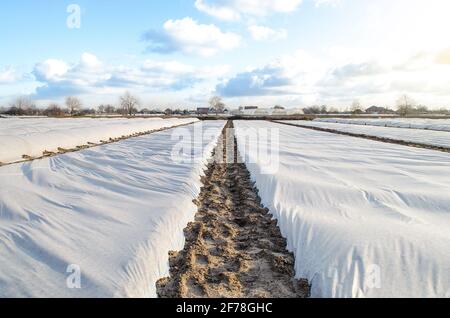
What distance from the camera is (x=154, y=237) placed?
3783 mm

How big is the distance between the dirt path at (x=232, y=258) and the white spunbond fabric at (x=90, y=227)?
8.1 inches

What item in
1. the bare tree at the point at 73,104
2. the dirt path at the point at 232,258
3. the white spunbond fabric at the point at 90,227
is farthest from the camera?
the bare tree at the point at 73,104

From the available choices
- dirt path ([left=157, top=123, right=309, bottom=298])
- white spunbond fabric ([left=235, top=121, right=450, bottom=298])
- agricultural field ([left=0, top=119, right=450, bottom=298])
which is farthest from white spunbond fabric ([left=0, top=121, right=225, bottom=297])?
white spunbond fabric ([left=235, top=121, right=450, bottom=298])

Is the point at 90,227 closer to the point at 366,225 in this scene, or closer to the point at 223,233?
the point at 223,233

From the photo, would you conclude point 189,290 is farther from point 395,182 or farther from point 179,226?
point 395,182

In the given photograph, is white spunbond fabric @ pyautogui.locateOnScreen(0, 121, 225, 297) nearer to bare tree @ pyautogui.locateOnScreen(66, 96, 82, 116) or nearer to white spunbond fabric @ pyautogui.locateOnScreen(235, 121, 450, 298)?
white spunbond fabric @ pyautogui.locateOnScreen(235, 121, 450, 298)

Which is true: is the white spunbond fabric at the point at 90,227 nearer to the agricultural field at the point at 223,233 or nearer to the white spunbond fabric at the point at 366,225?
the agricultural field at the point at 223,233

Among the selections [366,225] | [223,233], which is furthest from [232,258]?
[366,225]

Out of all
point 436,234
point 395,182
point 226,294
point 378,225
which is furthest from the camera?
point 395,182

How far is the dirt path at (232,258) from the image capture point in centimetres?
327

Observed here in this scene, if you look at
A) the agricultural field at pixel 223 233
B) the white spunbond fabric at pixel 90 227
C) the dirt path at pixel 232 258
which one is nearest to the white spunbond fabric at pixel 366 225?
the agricultural field at pixel 223 233
